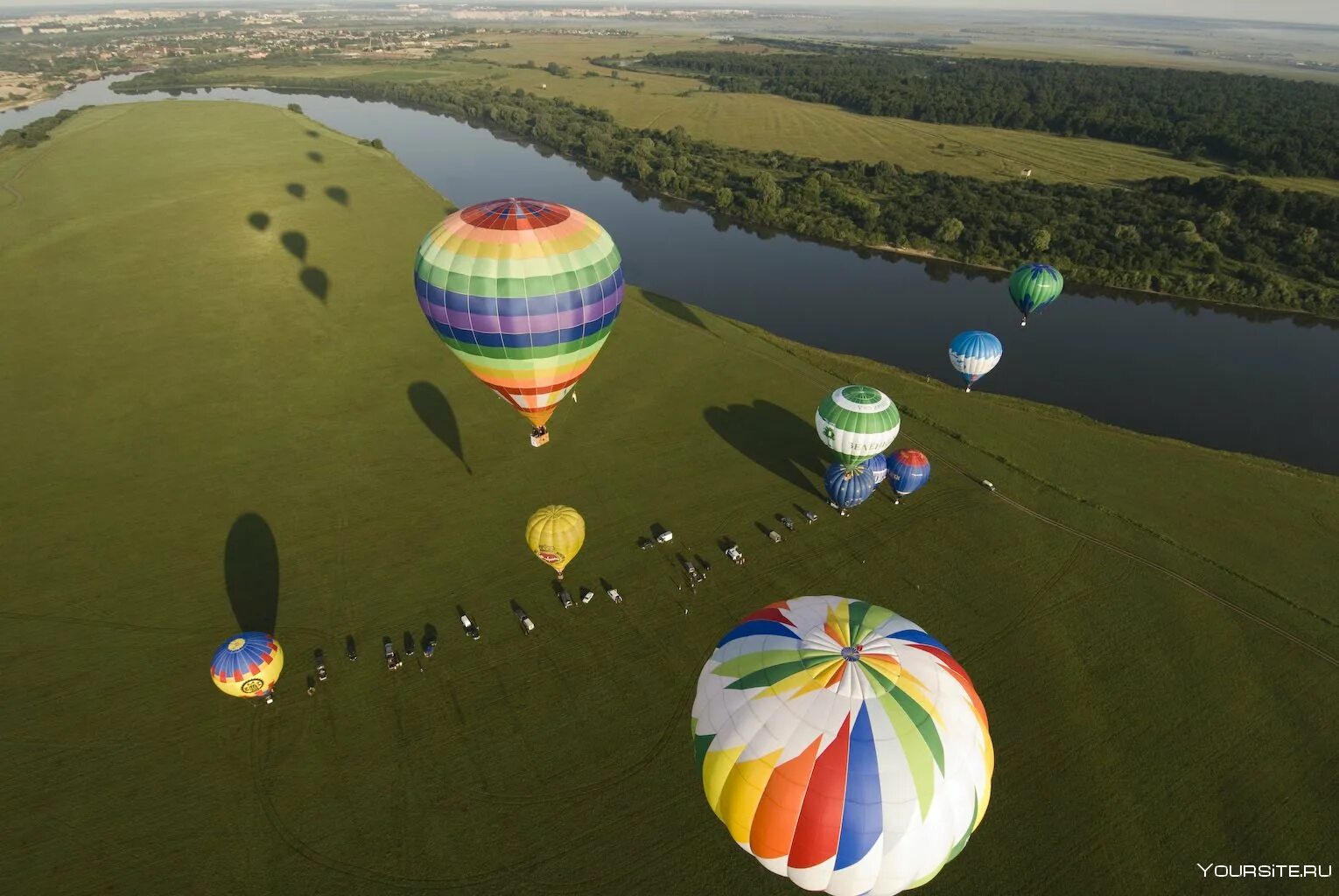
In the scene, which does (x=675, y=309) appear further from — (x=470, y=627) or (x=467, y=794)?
(x=467, y=794)

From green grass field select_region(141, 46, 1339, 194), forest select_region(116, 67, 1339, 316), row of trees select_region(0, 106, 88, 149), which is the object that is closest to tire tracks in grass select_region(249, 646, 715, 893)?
forest select_region(116, 67, 1339, 316)

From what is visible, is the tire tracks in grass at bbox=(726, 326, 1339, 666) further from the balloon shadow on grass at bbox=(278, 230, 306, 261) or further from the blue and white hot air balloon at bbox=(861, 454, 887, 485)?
the balloon shadow on grass at bbox=(278, 230, 306, 261)

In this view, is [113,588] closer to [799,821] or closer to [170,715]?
[170,715]

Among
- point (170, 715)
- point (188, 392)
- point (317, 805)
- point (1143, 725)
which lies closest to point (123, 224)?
point (188, 392)

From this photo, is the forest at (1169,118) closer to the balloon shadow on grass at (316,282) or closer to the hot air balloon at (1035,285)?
the hot air balloon at (1035,285)

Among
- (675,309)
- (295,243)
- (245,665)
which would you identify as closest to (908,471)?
(675,309)

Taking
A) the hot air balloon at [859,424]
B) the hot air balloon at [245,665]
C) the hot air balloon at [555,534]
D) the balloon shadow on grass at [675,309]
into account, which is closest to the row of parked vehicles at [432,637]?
the hot air balloon at [245,665]
